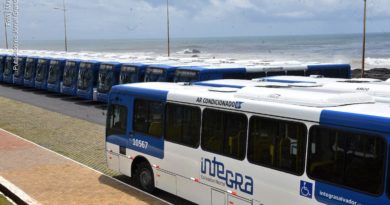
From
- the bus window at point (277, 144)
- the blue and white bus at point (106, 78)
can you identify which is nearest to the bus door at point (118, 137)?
the bus window at point (277, 144)

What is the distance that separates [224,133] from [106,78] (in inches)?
753

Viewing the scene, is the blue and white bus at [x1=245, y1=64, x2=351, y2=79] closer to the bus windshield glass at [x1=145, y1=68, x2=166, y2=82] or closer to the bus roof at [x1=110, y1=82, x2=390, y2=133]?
the bus windshield glass at [x1=145, y1=68, x2=166, y2=82]

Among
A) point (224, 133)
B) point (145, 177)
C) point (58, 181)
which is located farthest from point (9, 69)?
point (224, 133)

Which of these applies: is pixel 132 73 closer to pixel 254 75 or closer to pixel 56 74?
pixel 254 75

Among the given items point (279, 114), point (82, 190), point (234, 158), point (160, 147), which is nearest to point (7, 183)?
point (82, 190)

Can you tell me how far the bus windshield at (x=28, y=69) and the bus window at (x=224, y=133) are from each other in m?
29.4

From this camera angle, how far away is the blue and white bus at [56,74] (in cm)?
3319

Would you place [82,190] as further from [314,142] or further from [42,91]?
[42,91]

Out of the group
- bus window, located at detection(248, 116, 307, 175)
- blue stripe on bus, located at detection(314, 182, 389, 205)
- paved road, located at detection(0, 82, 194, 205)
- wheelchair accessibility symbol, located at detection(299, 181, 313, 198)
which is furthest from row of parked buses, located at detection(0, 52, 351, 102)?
blue stripe on bus, located at detection(314, 182, 389, 205)

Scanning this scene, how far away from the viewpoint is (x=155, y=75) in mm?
24266

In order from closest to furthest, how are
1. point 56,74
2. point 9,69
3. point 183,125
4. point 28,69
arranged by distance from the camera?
point 183,125, point 56,74, point 28,69, point 9,69

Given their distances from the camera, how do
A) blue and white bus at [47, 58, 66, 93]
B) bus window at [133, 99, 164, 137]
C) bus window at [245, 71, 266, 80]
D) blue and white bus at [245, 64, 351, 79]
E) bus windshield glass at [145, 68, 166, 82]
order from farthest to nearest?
1. blue and white bus at [47, 58, 66, 93]
2. bus windshield glass at [145, 68, 166, 82]
3. blue and white bus at [245, 64, 351, 79]
4. bus window at [245, 71, 266, 80]
5. bus window at [133, 99, 164, 137]

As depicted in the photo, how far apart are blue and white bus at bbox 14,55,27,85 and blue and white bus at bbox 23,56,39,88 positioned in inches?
24.8

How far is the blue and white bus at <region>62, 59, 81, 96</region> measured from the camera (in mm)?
31344
